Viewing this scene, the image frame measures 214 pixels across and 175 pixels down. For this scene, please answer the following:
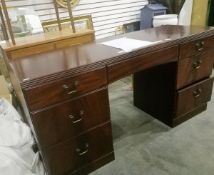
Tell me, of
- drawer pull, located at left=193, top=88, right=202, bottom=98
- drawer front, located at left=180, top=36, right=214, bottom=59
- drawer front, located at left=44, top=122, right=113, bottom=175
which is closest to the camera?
drawer front, located at left=44, top=122, right=113, bottom=175

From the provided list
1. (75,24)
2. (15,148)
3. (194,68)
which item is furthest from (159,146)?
(75,24)

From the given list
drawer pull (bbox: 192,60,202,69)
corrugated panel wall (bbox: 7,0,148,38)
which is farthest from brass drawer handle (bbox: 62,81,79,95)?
corrugated panel wall (bbox: 7,0,148,38)

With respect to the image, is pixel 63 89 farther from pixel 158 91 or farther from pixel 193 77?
pixel 193 77

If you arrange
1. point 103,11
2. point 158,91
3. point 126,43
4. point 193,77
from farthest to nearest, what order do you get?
→ point 103,11, point 158,91, point 193,77, point 126,43

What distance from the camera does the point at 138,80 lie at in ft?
6.73

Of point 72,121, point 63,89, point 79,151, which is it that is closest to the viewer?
point 63,89

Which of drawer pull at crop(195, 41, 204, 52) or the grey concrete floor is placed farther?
drawer pull at crop(195, 41, 204, 52)

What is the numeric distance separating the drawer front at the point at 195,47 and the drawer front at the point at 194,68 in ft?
0.13

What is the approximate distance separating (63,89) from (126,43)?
63cm

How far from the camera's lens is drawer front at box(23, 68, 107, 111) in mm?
1050

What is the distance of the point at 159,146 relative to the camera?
5.42 ft

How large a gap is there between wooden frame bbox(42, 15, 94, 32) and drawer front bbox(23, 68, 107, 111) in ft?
3.92

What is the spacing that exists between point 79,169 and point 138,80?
1.03 m

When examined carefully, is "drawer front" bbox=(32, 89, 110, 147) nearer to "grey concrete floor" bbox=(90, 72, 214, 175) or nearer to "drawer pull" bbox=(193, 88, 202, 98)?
"grey concrete floor" bbox=(90, 72, 214, 175)
